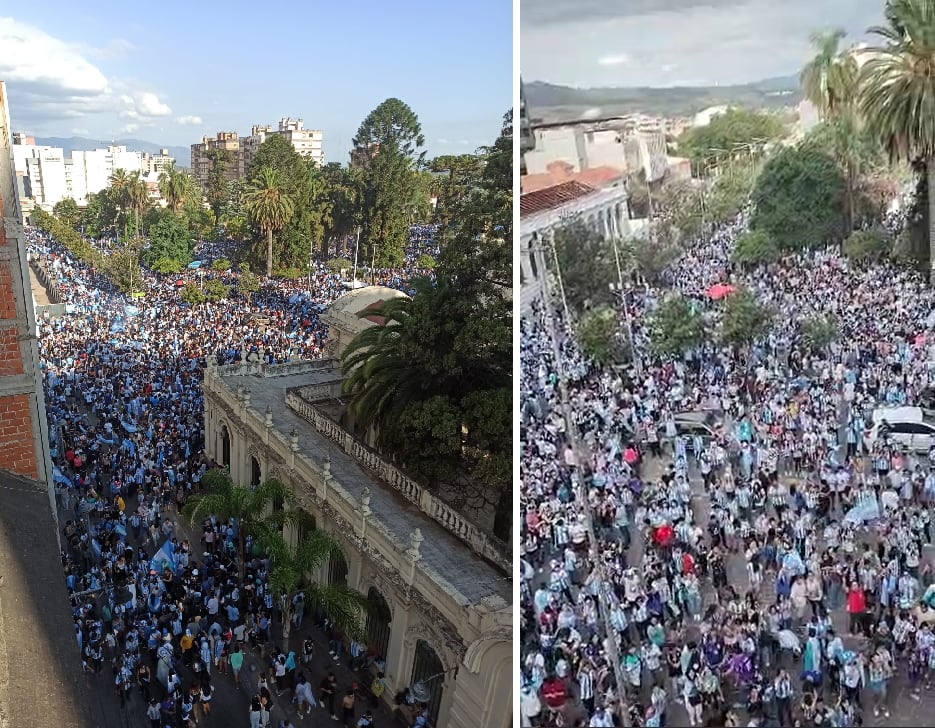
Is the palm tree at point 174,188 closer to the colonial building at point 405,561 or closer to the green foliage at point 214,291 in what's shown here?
the green foliage at point 214,291

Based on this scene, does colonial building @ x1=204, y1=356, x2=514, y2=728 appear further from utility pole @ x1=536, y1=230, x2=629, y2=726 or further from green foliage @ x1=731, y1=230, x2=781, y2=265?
green foliage @ x1=731, y1=230, x2=781, y2=265

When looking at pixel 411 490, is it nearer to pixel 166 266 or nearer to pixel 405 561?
pixel 405 561

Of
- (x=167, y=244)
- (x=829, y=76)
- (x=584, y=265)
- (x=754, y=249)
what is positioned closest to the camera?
(x=829, y=76)

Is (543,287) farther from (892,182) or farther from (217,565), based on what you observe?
(217,565)

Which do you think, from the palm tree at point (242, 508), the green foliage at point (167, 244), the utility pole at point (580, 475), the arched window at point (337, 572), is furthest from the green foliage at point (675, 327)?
the green foliage at point (167, 244)

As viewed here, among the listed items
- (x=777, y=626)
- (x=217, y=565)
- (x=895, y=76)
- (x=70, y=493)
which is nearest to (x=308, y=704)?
(x=217, y=565)

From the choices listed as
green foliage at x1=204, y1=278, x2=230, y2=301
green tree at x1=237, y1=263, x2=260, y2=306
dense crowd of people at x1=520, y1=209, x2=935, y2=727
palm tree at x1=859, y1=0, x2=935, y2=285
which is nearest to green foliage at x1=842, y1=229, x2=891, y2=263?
dense crowd of people at x1=520, y1=209, x2=935, y2=727

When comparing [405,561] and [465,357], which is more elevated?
[465,357]

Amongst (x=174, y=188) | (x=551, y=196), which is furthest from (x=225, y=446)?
(x=174, y=188)
